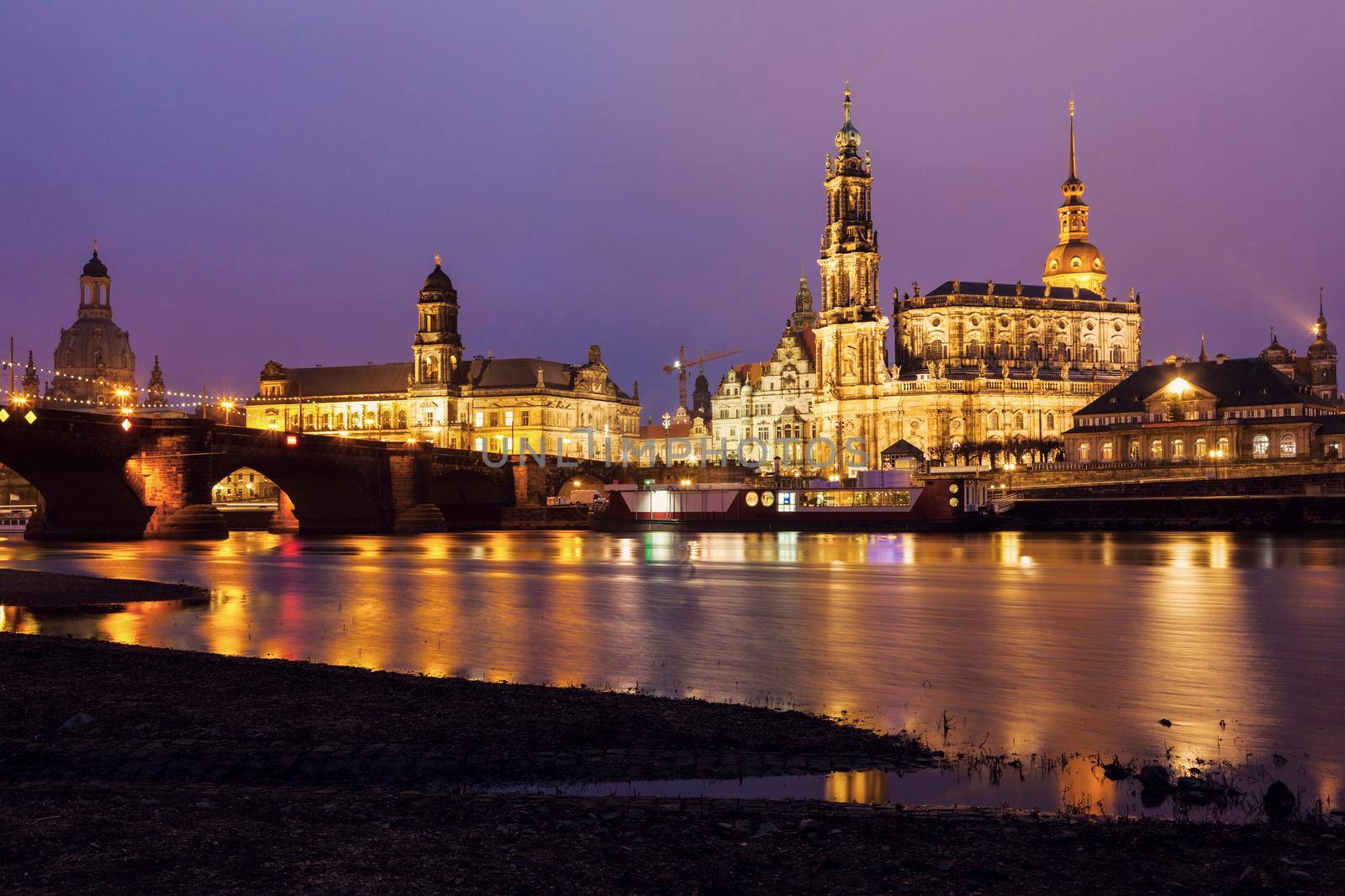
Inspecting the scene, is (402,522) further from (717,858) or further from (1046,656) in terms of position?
(717,858)

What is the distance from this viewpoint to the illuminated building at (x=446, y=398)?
556 feet

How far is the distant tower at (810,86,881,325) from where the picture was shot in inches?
5699

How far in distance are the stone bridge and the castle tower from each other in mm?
62054

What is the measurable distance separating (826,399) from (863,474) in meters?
46.1

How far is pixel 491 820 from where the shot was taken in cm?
989

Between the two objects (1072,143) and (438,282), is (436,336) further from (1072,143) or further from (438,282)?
(1072,143)

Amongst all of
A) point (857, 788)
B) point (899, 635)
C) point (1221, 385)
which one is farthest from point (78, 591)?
point (1221, 385)

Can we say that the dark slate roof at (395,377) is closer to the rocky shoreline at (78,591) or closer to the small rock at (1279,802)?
the rocky shoreline at (78,591)

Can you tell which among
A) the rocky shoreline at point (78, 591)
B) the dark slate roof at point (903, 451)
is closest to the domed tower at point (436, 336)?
the dark slate roof at point (903, 451)

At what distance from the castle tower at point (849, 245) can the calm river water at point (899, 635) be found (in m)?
90.7

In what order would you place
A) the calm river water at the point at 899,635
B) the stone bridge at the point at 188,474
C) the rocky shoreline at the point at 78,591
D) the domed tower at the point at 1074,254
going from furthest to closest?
1. the domed tower at the point at 1074,254
2. the stone bridge at the point at 188,474
3. the rocky shoreline at the point at 78,591
4. the calm river water at the point at 899,635

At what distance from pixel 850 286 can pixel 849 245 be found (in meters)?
4.83

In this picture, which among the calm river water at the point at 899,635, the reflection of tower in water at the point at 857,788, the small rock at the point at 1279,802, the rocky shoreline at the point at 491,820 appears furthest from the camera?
the calm river water at the point at 899,635

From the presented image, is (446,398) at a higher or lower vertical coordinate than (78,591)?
higher
